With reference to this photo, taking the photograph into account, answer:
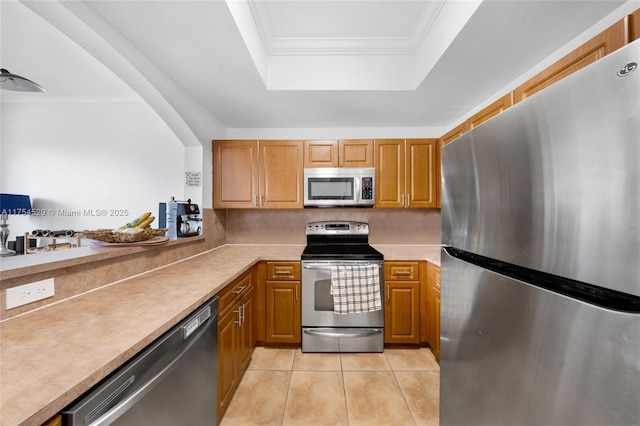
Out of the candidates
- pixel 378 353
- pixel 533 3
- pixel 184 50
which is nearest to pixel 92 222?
pixel 184 50

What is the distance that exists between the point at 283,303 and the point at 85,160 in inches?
123

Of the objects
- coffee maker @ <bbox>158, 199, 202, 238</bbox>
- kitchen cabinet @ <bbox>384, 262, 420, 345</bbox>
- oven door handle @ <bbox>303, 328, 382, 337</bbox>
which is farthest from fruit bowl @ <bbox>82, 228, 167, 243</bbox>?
kitchen cabinet @ <bbox>384, 262, 420, 345</bbox>

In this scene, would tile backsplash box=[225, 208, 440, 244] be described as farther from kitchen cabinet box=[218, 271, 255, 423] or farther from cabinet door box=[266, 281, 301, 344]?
kitchen cabinet box=[218, 271, 255, 423]

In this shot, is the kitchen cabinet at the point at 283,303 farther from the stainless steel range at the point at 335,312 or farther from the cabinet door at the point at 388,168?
the cabinet door at the point at 388,168

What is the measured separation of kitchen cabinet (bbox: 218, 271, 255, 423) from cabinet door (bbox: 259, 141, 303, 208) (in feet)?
3.06

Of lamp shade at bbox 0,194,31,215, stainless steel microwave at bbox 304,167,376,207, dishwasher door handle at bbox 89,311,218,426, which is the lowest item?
dishwasher door handle at bbox 89,311,218,426

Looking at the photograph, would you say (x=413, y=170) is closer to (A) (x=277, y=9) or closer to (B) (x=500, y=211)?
(A) (x=277, y=9)

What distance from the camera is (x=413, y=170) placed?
9.16 ft

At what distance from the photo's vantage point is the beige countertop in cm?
59

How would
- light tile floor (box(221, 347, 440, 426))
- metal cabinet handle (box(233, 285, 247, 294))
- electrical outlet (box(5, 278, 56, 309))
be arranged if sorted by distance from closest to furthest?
electrical outlet (box(5, 278, 56, 309)) → light tile floor (box(221, 347, 440, 426)) → metal cabinet handle (box(233, 285, 247, 294))

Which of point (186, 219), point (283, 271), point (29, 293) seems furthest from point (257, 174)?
point (29, 293)

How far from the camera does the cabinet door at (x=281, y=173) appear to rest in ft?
9.16

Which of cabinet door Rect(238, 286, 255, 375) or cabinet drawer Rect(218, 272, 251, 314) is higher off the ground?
cabinet drawer Rect(218, 272, 251, 314)

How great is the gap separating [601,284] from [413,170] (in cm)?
242
